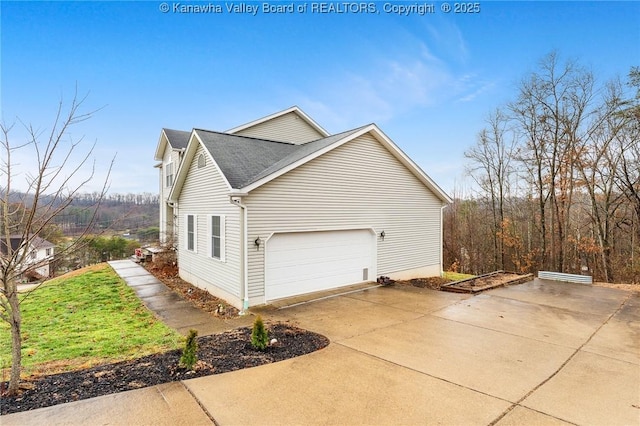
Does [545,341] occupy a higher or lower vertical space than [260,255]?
lower

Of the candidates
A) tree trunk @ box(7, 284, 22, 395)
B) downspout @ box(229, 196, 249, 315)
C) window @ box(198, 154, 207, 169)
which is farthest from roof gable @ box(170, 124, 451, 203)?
tree trunk @ box(7, 284, 22, 395)

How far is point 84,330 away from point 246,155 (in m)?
5.89

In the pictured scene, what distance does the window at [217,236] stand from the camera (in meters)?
8.84

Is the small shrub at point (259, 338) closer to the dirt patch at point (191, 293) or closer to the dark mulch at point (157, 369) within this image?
the dark mulch at point (157, 369)

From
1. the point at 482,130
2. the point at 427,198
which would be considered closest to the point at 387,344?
the point at 427,198

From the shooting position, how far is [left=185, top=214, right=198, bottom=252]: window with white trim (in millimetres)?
10750

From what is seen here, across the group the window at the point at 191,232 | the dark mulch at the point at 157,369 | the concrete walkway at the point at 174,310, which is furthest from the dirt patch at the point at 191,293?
the dark mulch at the point at 157,369

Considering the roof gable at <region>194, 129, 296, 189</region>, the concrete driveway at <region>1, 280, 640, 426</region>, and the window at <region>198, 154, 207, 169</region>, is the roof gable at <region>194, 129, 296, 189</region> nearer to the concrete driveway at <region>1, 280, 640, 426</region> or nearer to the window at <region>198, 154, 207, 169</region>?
the window at <region>198, 154, 207, 169</region>

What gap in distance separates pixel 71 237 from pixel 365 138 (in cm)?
823

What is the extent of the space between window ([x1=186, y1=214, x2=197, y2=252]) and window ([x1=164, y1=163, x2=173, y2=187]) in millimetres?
7894

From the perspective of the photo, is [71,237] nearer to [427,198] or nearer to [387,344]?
[387,344]

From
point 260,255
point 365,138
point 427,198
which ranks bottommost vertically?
point 260,255

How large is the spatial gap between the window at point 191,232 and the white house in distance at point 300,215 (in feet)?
0.12

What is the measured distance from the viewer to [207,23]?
33.0 ft
